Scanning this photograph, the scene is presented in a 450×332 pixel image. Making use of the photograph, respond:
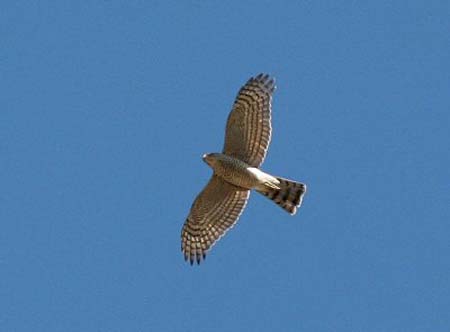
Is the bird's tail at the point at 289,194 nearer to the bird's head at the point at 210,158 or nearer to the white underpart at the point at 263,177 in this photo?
the white underpart at the point at 263,177

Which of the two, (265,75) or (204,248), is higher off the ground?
(265,75)

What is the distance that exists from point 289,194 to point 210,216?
167cm

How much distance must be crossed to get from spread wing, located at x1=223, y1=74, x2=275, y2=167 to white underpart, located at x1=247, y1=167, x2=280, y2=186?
0.19 m

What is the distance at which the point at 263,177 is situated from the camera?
2036 centimetres

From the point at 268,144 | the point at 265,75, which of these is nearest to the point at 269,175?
the point at 268,144

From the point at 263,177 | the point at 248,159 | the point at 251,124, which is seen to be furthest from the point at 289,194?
the point at 251,124

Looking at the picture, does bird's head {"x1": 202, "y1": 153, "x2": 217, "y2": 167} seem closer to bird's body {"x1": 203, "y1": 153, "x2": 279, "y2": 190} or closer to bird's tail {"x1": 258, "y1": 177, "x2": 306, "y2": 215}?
bird's body {"x1": 203, "y1": 153, "x2": 279, "y2": 190}

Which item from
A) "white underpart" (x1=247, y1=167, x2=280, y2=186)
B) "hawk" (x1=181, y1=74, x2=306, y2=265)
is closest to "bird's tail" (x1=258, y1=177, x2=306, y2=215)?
"hawk" (x1=181, y1=74, x2=306, y2=265)

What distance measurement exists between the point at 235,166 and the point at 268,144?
0.75 metres

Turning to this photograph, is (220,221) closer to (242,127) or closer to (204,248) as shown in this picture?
(204,248)

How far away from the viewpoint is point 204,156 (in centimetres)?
2042

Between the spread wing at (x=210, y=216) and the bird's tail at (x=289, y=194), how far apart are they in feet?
2.05

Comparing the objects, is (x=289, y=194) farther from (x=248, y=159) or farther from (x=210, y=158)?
(x=210, y=158)

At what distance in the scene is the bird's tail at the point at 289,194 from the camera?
20641 millimetres
